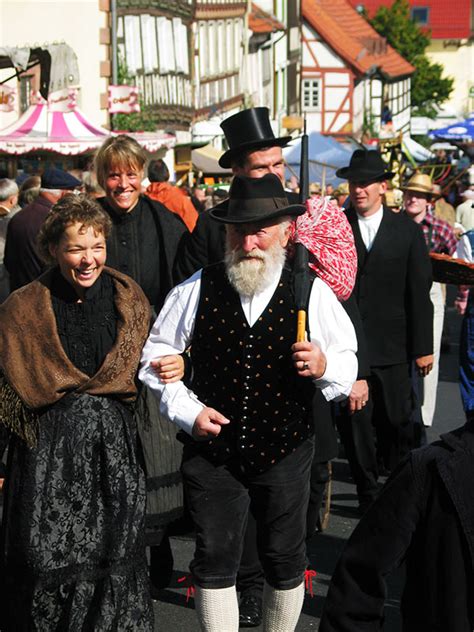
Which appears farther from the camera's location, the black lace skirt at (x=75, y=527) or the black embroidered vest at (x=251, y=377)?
the black lace skirt at (x=75, y=527)

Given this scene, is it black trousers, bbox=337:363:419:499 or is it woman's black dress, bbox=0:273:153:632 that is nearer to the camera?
woman's black dress, bbox=0:273:153:632

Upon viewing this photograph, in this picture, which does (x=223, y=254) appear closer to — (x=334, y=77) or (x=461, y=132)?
(x=461, y=132)

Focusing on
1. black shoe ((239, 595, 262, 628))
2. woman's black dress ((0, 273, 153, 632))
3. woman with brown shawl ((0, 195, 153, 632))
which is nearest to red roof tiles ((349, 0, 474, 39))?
black shoe ((239, 595, 262, 628))

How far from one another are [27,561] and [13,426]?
19.1 inches

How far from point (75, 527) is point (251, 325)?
1.01 m

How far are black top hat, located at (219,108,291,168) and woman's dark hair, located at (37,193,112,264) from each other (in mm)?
855

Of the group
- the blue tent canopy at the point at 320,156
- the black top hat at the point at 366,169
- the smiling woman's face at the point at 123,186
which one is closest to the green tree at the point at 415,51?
the blue tent canopy at the point at 320,156

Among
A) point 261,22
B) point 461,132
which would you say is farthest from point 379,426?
point 261,22

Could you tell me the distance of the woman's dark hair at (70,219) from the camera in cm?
499

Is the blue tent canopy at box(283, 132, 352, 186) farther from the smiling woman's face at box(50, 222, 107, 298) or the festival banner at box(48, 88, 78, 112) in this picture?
the smiling woman's face at box(50, 222, 107, 298)

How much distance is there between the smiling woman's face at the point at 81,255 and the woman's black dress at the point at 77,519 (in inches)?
5.8

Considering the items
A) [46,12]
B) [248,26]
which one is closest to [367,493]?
[46,12]

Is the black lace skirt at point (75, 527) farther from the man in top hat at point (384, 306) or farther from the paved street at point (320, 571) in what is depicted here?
the man in top hat at point (384, 306)

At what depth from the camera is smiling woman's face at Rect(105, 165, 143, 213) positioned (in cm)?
597
